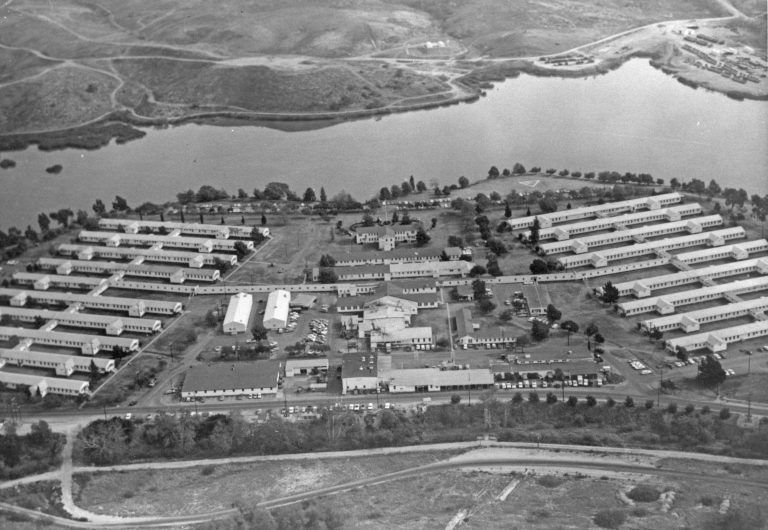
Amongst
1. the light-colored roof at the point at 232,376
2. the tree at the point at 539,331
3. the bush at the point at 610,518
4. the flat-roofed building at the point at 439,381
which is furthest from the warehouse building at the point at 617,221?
the bush at the point at 610,518

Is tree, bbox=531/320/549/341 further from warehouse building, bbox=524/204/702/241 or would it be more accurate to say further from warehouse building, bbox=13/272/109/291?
warehouse building, bbox=13/272/109/291

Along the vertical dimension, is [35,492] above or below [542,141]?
below

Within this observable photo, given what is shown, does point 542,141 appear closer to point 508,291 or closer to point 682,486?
point 508,291

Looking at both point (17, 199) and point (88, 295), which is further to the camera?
point (17, 199)

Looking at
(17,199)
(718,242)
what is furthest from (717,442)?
(17,199)

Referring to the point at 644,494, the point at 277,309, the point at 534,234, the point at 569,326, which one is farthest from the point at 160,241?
the point at 644,494

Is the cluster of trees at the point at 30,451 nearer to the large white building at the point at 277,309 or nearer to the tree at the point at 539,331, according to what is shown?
the large white building at the point at 277,309

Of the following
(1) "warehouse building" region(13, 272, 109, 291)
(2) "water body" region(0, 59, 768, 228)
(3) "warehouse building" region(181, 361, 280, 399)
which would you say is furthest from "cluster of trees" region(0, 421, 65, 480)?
(2) "water body" region(0, 59, 768, 228)
